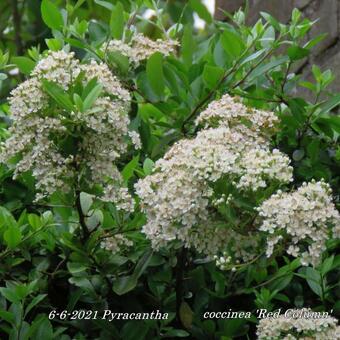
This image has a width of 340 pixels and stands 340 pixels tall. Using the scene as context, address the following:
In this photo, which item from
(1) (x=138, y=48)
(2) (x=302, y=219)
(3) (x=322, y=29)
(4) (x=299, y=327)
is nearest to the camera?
(2) (x=302, y=219)

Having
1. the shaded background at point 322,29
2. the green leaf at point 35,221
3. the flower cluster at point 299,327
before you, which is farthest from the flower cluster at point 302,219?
the shaded background at point 322,29

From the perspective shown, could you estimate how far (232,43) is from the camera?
66.6 inches

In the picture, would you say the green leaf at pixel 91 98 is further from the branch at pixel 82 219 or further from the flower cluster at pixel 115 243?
the flower cluster at pixel 115 243

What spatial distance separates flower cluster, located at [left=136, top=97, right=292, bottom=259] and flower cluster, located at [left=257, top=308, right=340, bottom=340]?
172 millimetres

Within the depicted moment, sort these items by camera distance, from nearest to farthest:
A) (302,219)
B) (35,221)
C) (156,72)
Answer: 1. (302,219)
2. (35,221)
3. (156,72)

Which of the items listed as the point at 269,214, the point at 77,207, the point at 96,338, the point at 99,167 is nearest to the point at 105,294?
the point at 96,338

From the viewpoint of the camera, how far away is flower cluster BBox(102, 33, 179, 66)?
1.76 meters

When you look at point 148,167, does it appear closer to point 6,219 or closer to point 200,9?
point 6,219

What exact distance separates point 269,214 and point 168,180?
0.18m

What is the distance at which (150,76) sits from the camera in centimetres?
169

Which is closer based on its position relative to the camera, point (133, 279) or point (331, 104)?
point (133, 279)

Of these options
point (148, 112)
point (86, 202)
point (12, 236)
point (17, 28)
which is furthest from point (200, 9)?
point (17, 28)

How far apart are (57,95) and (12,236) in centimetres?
35

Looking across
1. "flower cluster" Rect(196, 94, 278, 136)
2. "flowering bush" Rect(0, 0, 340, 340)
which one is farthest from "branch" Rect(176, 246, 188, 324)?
"flower cluster" Rect(196, 94, 278, 136)
